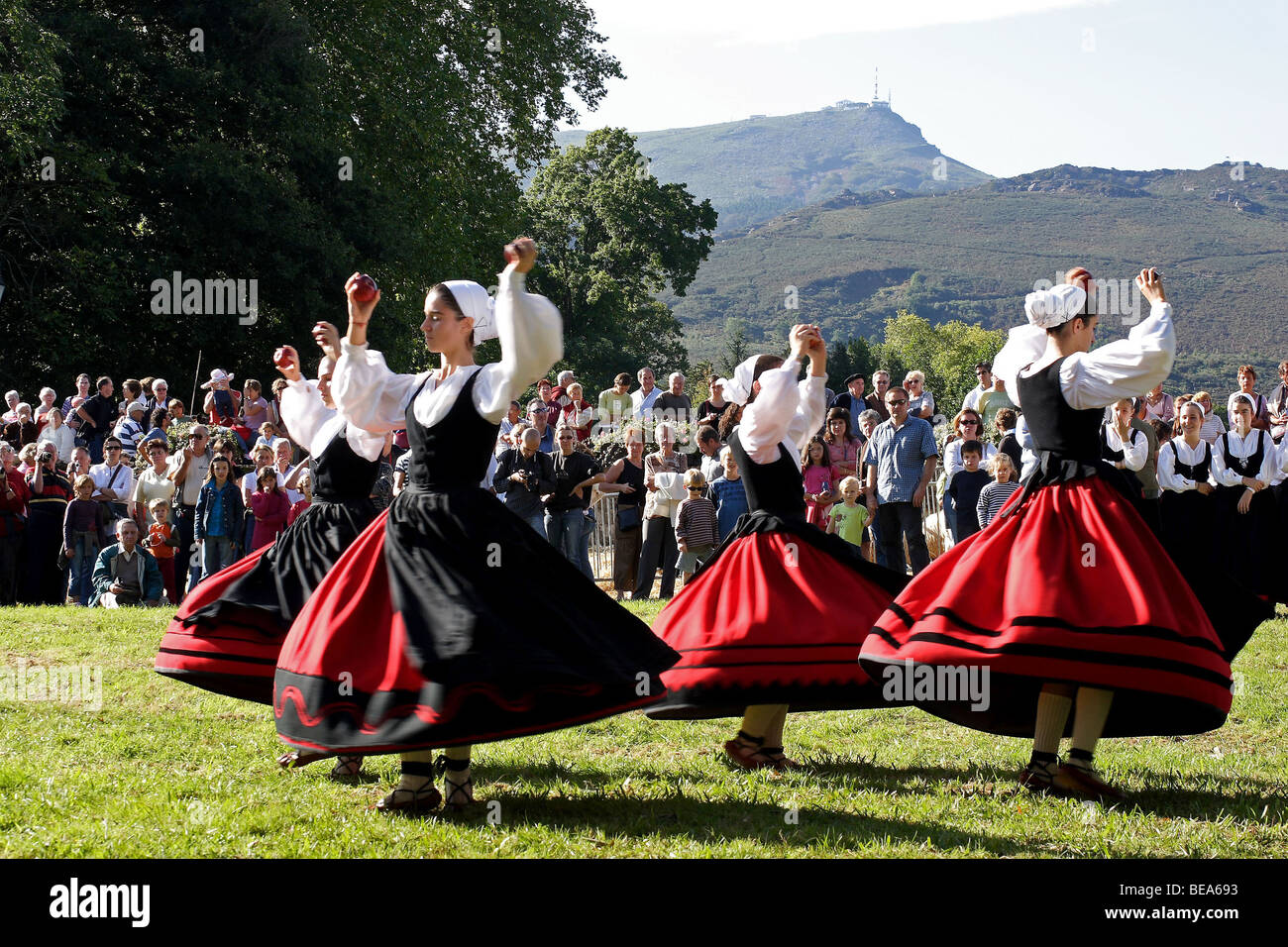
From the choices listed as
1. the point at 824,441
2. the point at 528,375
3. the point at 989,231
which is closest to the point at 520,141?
the point at 824,441

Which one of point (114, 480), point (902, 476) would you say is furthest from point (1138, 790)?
point (114, 480)

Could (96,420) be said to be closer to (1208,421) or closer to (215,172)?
(215,172)

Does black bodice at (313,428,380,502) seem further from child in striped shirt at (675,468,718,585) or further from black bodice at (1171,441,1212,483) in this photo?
black bodice at (1171,441,1212,483)

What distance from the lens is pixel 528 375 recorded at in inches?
194

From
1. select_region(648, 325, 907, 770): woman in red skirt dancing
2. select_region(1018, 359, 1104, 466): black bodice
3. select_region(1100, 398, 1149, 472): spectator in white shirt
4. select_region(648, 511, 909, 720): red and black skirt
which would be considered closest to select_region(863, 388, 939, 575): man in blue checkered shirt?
select_region(1100, 398, 1149, 472): spectator in white shirt

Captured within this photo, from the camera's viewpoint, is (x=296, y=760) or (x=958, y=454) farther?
(x=958, y=454)

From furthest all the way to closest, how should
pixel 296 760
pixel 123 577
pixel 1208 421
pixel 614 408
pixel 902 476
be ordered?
pixel 614 408 < pixel 1208 421 < pixel 123 577 < pixel 902 476 < pixel 296 760

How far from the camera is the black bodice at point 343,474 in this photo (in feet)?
20.5

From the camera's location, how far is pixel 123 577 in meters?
12.7

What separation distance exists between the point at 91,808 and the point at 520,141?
2853cm

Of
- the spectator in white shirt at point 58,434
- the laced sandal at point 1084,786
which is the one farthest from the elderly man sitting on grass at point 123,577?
the laced sandal at point 1084,786

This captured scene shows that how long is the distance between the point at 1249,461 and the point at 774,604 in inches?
342

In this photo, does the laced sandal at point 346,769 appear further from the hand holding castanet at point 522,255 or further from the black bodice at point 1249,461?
the black bodice at point 1249,461
